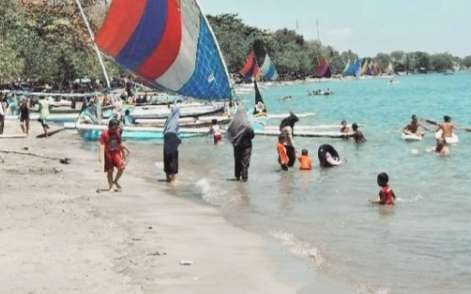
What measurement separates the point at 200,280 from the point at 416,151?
1970cm

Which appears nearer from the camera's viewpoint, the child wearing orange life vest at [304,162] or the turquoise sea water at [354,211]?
the turquoise sea water at [354,211]

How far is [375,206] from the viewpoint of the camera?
1425 cm

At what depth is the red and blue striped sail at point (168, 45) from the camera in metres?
19.1

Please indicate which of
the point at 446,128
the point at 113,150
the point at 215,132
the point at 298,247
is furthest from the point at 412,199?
the point at 215,132

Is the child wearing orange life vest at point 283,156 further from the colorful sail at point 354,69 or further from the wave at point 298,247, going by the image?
the colorful sail at point 354,69

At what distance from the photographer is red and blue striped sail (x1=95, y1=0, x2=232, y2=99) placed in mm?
19078

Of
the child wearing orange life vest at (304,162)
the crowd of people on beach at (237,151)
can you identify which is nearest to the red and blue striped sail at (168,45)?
the crowd of people on beach at (237,151)

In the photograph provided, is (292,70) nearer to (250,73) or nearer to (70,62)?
(250,73)

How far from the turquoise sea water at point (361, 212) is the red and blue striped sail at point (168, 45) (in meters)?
2.29

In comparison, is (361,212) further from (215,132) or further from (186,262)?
(215,132)

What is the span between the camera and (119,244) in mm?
9461

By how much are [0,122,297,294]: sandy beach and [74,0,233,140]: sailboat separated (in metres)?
4.53

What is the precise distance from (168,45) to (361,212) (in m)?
7.86

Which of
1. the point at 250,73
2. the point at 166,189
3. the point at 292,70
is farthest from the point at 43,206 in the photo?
the point at 292,70
